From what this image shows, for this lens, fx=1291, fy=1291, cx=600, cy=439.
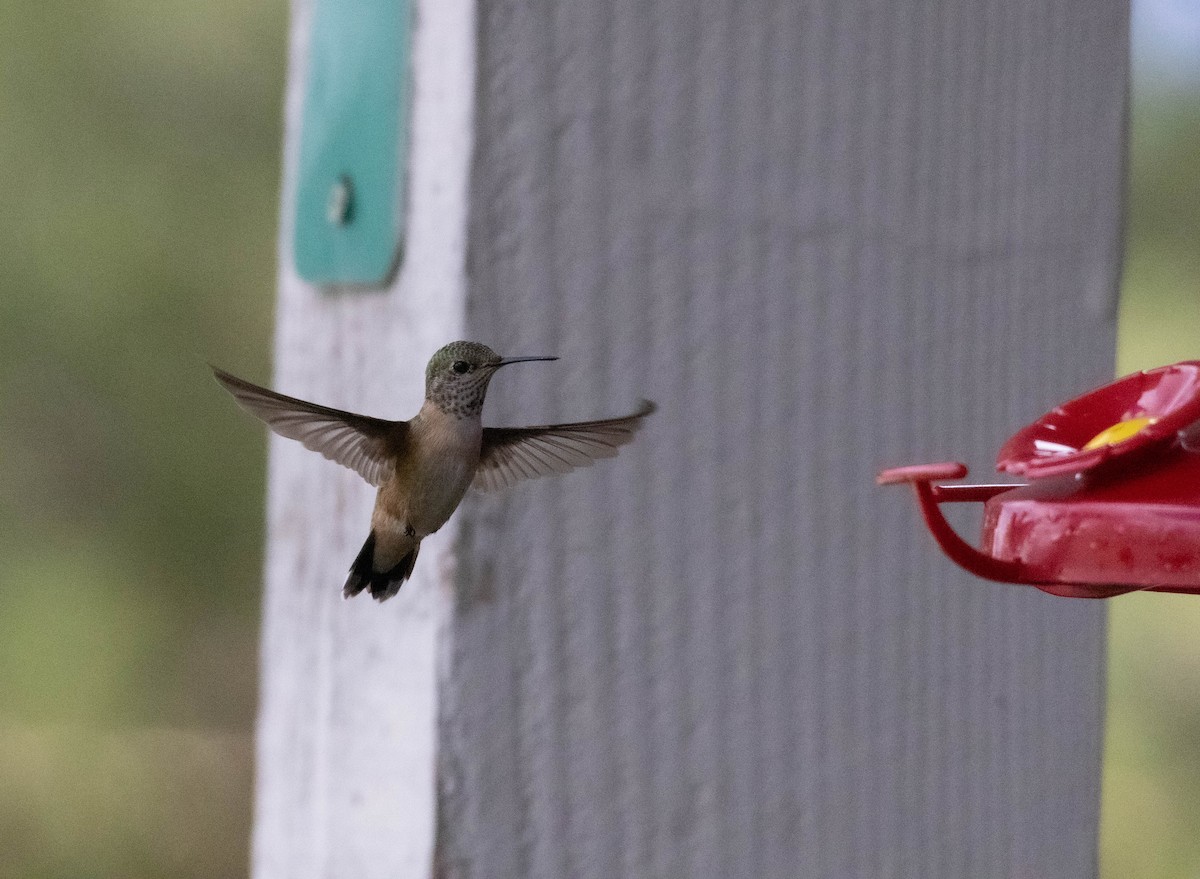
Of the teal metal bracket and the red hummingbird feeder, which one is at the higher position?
the teal metal bracket

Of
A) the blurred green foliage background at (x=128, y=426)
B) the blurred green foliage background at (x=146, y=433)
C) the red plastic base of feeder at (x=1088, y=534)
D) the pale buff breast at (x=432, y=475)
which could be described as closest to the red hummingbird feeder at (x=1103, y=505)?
the red plastic base of feeder at (x=1088, y=534)

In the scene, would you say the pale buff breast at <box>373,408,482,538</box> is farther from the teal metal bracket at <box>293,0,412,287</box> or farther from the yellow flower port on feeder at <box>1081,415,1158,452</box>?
the yellow flower port on feeder at <box>1081,415,1158,452</box>

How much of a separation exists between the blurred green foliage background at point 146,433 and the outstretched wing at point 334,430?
206 cm

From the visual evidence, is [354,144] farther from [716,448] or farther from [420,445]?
[716,448]

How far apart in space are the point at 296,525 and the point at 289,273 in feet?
0.86

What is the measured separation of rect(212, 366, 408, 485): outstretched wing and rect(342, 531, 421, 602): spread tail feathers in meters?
0.08

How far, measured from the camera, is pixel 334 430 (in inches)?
44.8

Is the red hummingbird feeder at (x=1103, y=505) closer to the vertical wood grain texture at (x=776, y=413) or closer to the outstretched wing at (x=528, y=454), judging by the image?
the outstretched wing at (x=528, y=454)

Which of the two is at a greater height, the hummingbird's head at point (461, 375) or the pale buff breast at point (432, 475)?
the hummingbird's head at point (461, 375)

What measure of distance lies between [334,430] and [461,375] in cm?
16

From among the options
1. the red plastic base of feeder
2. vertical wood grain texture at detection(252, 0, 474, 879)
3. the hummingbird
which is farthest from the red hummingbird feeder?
vertical wood grain texture at detection(252, 0, 474, 879)

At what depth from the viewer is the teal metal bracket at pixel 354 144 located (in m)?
1.19

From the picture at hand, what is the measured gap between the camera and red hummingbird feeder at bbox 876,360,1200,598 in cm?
75

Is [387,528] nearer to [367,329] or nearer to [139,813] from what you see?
[367,329]
